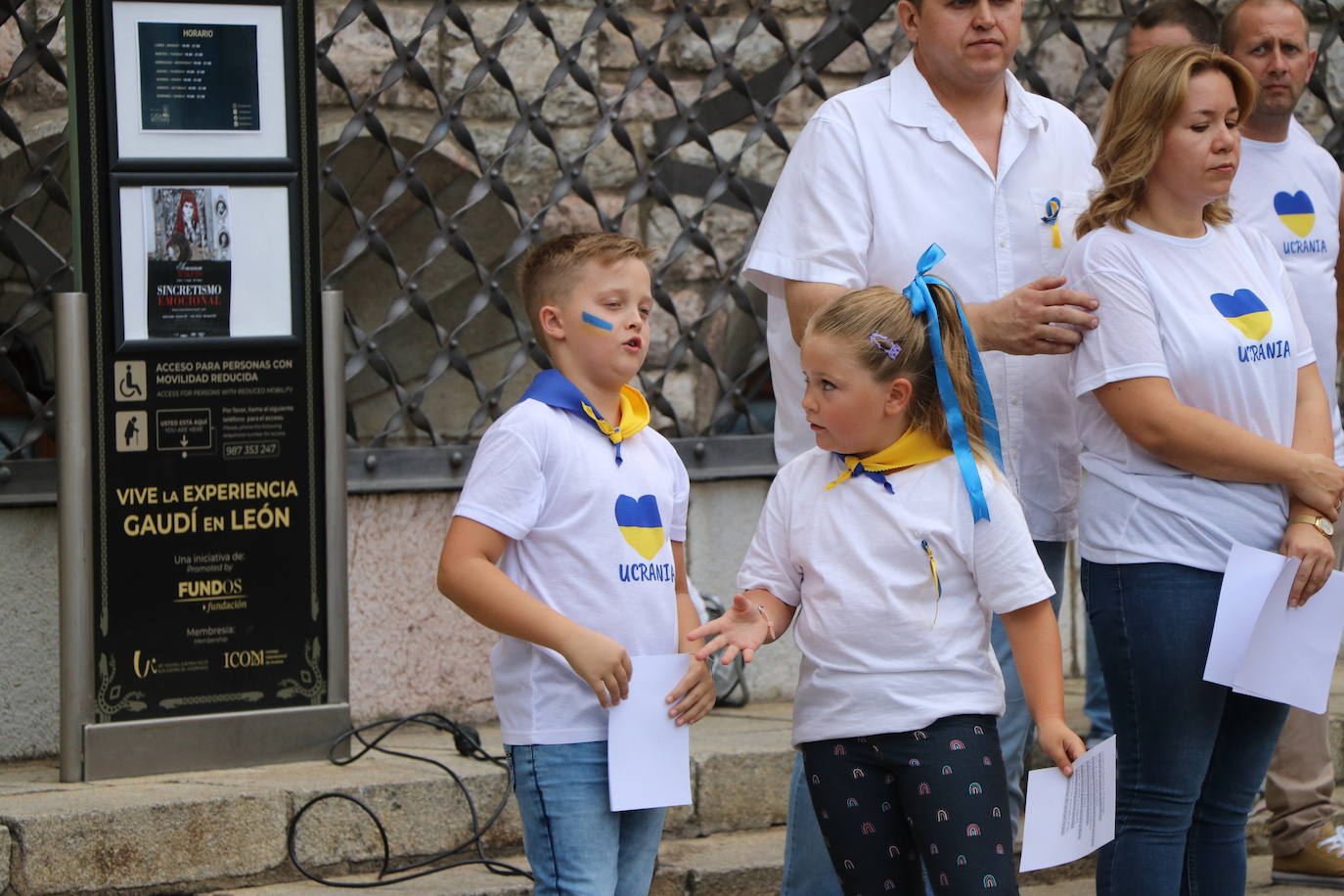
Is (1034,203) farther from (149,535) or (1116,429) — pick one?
(149,535)

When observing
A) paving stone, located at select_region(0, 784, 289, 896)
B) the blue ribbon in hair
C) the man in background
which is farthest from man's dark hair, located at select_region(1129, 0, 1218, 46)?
paving stone, located at select_region(0, 784, 289, 896)

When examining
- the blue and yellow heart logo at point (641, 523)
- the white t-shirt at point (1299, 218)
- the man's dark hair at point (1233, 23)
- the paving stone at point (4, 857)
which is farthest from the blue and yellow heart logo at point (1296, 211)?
the paving stone at point (4, 857)

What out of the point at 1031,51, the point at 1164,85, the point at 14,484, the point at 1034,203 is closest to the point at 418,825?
the point at 14,484

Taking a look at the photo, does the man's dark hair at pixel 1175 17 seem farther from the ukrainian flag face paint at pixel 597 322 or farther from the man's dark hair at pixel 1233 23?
the ukrainian flag face paint at pixel 597 322

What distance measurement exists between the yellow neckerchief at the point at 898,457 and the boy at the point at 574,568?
0.32m

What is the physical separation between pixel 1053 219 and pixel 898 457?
0.73 metres

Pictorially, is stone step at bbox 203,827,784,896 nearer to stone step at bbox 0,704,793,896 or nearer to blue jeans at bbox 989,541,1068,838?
stone step at bbox 0,704,793,896

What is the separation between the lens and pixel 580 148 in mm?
6031

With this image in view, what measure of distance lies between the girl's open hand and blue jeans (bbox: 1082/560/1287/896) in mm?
730

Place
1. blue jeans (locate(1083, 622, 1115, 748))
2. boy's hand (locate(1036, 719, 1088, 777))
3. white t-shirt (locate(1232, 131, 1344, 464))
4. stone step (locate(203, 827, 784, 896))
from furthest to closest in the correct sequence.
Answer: blue jeans (locate(1083, 622, 1115, 748)), white t-shirt (locate(1232, 131, 1344, 464)), stone step (locate(203, 827, 784, 896)), boy's hand (locate(1036, 719, 1088, 777))

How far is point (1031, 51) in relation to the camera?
574 centimetres

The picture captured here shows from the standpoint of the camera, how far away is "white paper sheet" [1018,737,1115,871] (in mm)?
2656

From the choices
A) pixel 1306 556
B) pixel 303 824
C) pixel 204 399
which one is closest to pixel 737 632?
pixel 1306 556

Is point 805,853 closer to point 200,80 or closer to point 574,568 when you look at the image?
point 574,568
